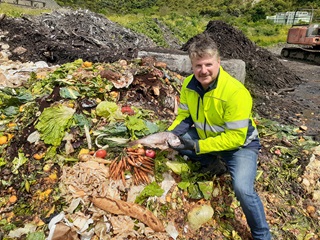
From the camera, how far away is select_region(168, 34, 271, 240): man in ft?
9.44

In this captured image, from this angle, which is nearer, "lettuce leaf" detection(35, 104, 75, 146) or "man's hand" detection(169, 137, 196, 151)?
"man's hand" detection(169, 137, 196, 151)

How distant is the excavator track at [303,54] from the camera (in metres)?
15.5

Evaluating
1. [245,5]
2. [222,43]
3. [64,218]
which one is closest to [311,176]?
[64,218]

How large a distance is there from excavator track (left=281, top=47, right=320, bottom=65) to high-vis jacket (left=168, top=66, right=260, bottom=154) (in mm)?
14642

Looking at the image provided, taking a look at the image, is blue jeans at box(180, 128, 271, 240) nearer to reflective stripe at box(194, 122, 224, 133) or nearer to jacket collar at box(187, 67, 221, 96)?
reflective stripe at box(194, 122, 224, 133)

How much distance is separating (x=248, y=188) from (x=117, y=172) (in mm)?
1561

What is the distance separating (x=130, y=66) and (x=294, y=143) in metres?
3.38

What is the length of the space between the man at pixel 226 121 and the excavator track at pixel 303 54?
578 inches

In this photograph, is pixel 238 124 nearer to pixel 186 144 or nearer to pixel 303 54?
pixel 186 144

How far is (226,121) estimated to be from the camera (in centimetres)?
294

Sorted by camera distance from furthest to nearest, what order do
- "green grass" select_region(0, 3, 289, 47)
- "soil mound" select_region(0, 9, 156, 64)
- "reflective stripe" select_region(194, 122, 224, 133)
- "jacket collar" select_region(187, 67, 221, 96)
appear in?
"green grass" select_region(0, 3, 289, 47)
"soil mound" select_region(0, 9, 156, 64)
"reflective stripe" select_region(194, 122, 224, 133)
"jacket collar" select_region(187, 67, 221, 96)

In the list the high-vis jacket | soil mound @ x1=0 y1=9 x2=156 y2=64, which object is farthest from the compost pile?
soil mound @ x1=0 y1=9 x2=156 y2=64

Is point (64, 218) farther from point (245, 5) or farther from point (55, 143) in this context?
point (245, 5)

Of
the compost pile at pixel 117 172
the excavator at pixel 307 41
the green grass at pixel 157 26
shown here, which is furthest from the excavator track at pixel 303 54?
the compost pile at pixel 117 172
